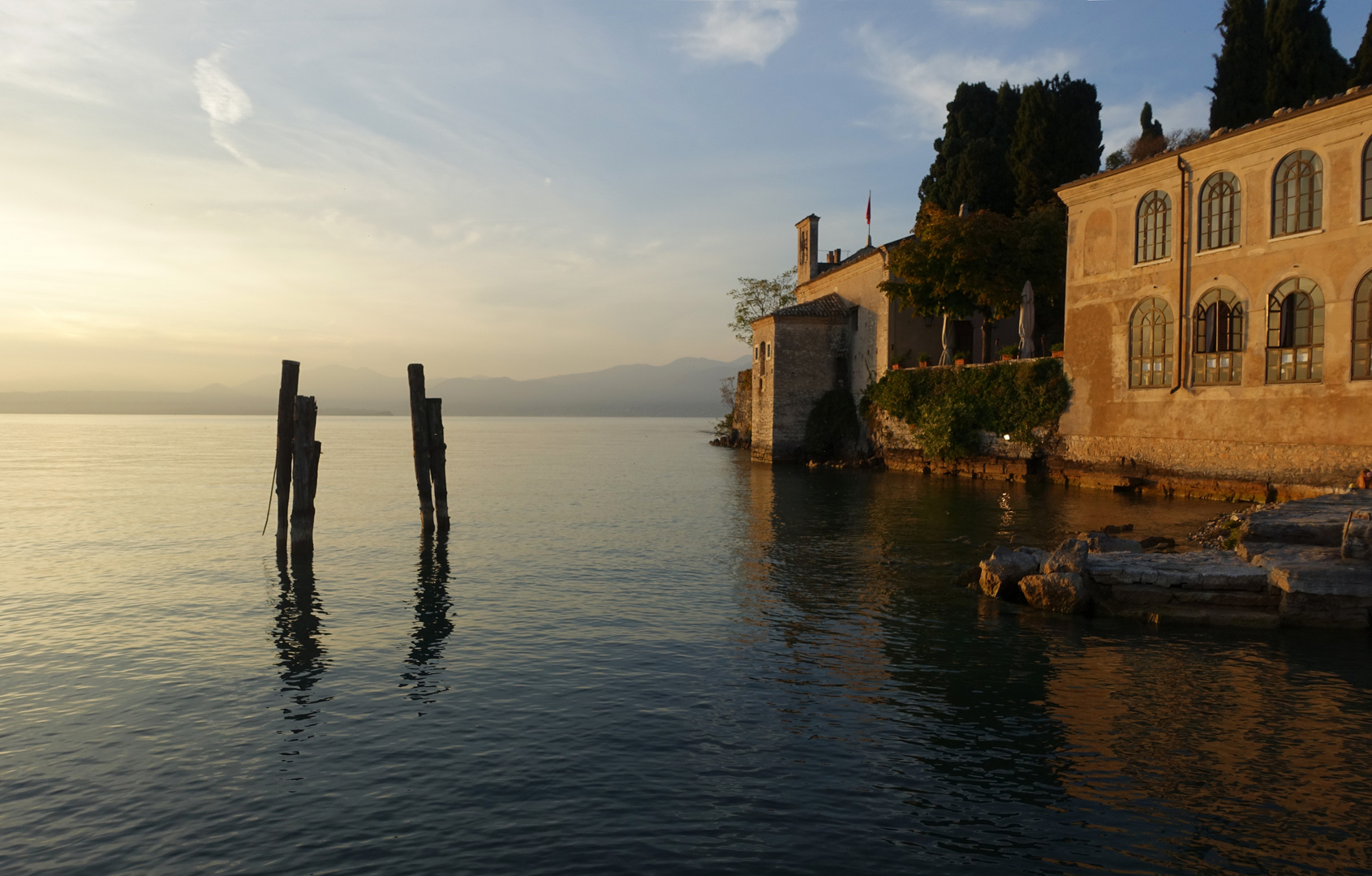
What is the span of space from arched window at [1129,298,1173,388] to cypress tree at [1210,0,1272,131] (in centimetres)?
1727

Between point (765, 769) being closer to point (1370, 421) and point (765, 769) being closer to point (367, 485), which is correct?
point (1370, 421)

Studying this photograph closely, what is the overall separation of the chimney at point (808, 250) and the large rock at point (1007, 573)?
43.5 m

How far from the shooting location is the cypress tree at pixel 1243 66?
1479 inches

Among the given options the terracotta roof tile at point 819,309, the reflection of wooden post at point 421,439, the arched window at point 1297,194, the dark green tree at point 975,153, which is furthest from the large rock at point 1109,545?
the dark green tree at point 975,153

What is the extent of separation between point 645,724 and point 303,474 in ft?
38.3

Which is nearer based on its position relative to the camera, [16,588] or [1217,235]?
[16,588]

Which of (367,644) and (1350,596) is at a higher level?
(1350,596)

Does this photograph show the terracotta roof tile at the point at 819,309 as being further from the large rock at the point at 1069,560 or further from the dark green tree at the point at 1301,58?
the large rock at the point at 1069,560

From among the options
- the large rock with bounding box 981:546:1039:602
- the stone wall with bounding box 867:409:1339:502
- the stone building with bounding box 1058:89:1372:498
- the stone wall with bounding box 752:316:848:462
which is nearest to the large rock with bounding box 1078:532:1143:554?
the large rock with bounding box 981:546:1039:602

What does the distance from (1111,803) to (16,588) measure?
1727cm

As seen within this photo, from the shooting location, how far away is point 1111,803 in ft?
21.8

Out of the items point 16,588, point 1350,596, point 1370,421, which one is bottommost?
point 16,588

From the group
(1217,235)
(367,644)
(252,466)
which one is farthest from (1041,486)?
(252,466)

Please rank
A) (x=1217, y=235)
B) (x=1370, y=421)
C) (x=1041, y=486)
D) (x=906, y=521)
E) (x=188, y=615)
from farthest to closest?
(x=1041, y=486)
(x=1217, y=235)
(x=906, y=521)
(x=1370, y=421)
(x=188, y=615)
